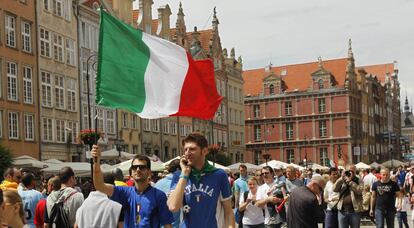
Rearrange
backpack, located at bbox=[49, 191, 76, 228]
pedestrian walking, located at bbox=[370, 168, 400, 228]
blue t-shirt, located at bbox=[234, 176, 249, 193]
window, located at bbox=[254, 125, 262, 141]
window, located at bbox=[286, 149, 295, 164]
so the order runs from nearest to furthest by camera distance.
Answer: backpack, located at bbox=[49, 191, 76, 228] < blue t-shirt, located at bbox=[234, 176, 249, 193] < pedestrian walking, located at bbox=[370, 168, 400, 228] < window, located at bbox=[286, 149, 295, 164] < window, located at bbox=[254, 125, 262, 141]

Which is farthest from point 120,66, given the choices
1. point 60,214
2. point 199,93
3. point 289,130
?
point 289,130

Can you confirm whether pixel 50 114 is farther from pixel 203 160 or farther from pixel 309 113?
pixel 309 113

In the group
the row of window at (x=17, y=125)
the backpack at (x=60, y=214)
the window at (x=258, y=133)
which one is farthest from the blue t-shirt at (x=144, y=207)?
the window at (x=258, y=133)

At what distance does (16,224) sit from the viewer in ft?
19.9

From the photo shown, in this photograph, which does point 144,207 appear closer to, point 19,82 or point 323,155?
point 19,82

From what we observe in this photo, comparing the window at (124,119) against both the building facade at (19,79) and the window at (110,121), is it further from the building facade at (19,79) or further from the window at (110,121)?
the building facade at (19,79)

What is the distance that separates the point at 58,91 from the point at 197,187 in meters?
35.1

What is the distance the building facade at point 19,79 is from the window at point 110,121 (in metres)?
8.17

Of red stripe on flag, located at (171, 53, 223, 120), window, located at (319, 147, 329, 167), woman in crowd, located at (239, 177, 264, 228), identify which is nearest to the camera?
red stripe on flag, located at (171, 53, 223, 120)

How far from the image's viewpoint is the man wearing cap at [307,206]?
421 inches

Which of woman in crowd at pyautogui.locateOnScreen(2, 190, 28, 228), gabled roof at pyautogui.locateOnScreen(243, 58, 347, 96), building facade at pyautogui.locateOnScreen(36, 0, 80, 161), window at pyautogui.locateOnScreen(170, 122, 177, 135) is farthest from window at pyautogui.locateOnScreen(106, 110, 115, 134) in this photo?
gabled roof at pyautogui.locateOnScreen(243, 58, 347, 96)

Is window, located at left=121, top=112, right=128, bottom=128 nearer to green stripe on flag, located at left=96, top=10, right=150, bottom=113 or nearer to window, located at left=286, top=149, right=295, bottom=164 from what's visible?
green stripe on flag, located at left=96, top=10, right=150, bottom=113

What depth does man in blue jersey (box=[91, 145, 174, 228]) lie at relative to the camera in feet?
23.5

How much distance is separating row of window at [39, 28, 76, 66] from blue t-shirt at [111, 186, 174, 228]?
110 feet
